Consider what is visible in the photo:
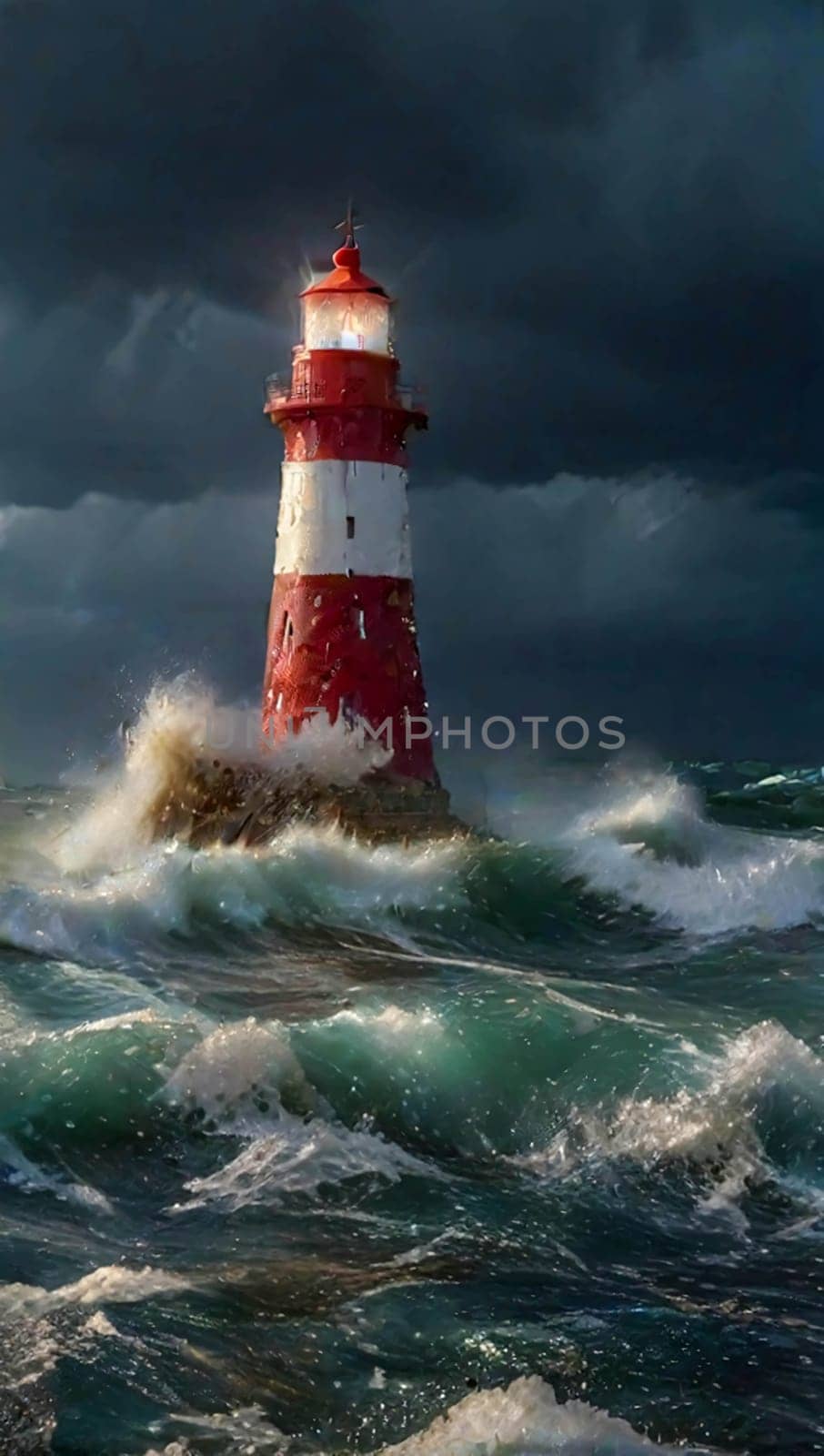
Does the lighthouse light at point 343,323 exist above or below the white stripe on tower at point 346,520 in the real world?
above

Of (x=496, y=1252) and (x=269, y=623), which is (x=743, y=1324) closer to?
(x=496, y=1252)

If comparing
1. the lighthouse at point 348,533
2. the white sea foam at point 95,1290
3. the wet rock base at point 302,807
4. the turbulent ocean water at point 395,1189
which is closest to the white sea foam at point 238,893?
the turbulent ocean water at point 395,1189

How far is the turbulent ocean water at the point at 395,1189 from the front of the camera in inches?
219

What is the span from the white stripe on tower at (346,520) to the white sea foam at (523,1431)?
15.9 meters

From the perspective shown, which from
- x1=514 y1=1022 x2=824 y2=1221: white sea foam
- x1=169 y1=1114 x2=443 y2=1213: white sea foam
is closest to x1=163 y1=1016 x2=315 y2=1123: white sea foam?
x1=169 y1=1114 x2=443 y2=1213: white sea foam

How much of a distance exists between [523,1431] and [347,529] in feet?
53.2

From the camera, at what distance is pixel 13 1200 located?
7.52 m

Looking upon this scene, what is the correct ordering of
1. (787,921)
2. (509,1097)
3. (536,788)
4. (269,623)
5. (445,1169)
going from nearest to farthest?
(445,1169) < (509,1097) < (787,921) < (269,623) < (536,788)

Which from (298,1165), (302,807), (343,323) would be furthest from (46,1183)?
(343,323)

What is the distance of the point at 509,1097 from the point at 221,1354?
146 inches

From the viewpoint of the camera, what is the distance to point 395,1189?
26.2 feet

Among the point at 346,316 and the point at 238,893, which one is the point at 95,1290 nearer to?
the point at 238,893

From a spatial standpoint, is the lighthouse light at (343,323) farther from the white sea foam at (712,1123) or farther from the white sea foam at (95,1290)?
the white sea foam at (95,1290)

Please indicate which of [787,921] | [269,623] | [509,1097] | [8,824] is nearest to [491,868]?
[787,921]
